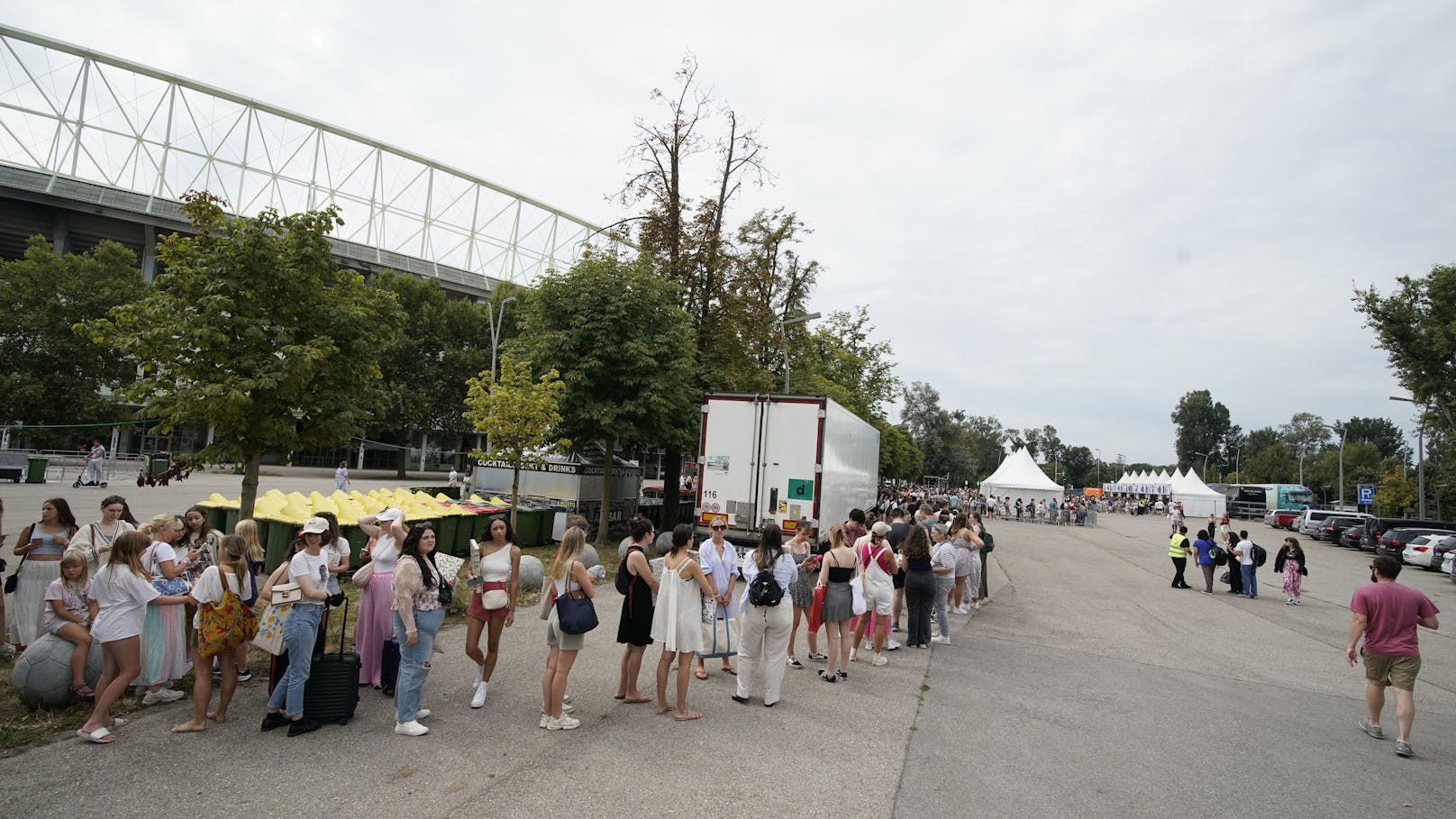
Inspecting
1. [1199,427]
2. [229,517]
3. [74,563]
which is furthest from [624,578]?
[1199,427]

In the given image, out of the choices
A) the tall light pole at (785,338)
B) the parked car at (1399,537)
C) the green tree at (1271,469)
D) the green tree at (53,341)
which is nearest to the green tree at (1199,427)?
the green tree at (1271,469)

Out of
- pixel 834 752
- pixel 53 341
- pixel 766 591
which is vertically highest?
pixel 53 341

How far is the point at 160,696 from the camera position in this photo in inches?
225

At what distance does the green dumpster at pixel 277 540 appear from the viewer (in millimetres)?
10656

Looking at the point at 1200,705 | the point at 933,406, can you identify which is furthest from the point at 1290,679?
the point at 933,406

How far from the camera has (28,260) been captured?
111 feet

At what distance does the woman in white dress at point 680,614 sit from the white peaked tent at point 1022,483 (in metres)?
45.6

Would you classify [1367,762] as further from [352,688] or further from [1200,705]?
[352,688]

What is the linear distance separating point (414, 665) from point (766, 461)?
29.8ft

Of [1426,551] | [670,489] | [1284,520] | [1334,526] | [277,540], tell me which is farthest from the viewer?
[1284,520]

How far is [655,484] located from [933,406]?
6288 centimetres

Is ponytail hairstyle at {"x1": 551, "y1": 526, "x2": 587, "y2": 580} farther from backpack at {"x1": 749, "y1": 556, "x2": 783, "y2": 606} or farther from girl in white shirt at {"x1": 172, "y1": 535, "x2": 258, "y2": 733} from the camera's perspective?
girl in white shirt at {"x1": 172, "y1": 535, "x2": 258, "y2": 733}

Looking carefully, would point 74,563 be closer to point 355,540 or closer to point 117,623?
point 117,623

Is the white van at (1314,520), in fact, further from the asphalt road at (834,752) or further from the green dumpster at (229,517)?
the green dumpster at (229,517)
